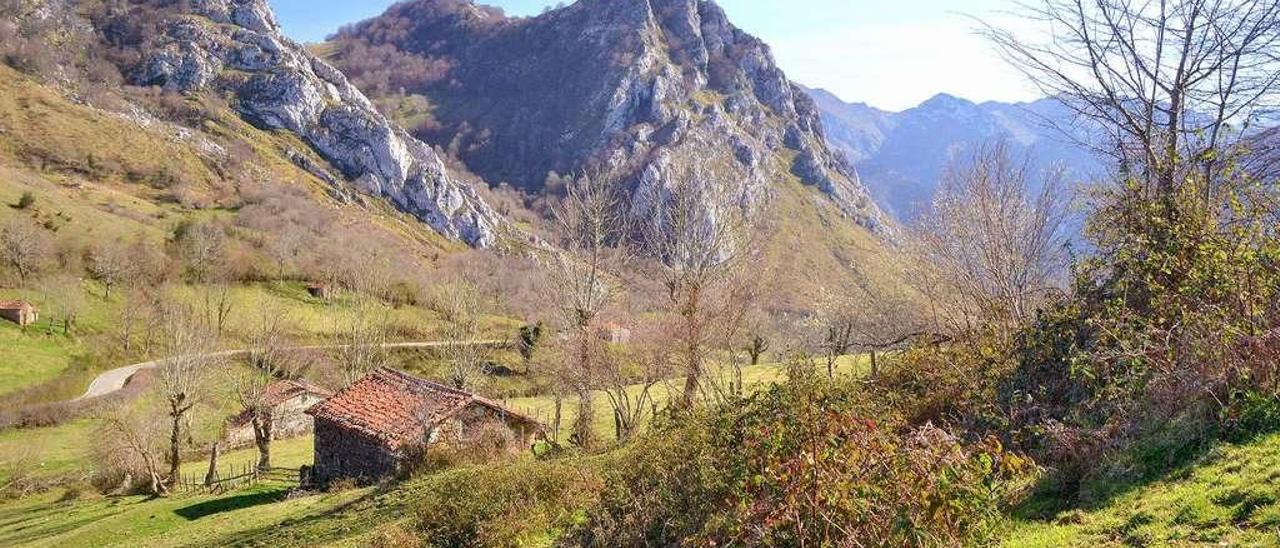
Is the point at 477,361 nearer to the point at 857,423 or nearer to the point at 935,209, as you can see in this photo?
the point at 935,209

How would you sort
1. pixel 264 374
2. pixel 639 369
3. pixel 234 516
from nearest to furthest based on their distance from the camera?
pixel 234 516, pixel 639 369, pixel 264 374

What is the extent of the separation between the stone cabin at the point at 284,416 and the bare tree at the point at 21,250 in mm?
36456

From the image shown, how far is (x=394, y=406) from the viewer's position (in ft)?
105

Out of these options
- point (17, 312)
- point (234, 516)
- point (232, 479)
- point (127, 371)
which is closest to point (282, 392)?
point (232, 479)

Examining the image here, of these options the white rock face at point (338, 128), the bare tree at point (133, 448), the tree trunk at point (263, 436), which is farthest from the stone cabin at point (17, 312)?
the white rock face at point (338, 128)

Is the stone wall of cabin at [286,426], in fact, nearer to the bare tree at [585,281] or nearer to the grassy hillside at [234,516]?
the grassy hillside at [234,516]

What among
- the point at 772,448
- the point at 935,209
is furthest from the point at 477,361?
the point at 772,448

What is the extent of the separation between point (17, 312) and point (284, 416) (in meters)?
27.8

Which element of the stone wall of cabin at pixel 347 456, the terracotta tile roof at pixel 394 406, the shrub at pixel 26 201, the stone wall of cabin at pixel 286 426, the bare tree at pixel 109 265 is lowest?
the stone wall of cabin at pixel 286 426

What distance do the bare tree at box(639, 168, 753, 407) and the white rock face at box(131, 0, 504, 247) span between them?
152m

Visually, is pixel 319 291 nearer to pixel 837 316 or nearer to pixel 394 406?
pixel 394 406

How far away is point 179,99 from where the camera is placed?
171 meters

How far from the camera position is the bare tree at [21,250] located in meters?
69.8

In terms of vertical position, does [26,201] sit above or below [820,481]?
above
